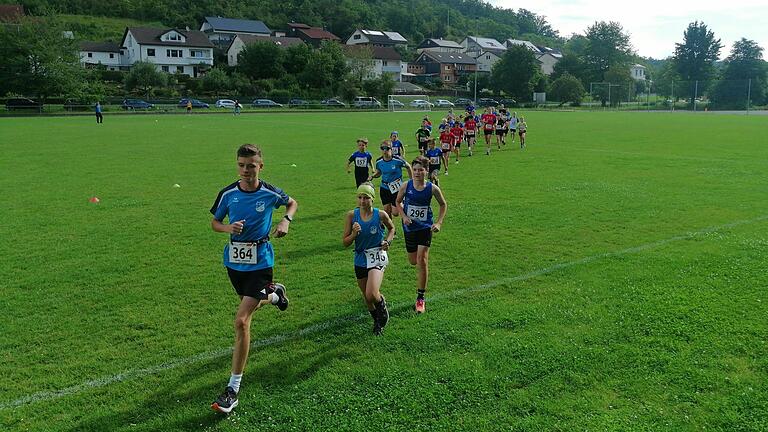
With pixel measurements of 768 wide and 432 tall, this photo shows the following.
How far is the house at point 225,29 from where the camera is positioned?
114m

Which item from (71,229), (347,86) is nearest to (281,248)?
(71,229)

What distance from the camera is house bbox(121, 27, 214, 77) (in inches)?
3568

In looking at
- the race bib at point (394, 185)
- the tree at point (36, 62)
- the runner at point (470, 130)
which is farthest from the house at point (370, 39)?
the race bib at point (394, 185)

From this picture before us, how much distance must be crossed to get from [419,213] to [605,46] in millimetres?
126231

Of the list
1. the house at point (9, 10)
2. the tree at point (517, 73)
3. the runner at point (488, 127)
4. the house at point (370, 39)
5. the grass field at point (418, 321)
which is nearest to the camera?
the grass field at point (418, 321)

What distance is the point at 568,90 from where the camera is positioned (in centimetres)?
8919

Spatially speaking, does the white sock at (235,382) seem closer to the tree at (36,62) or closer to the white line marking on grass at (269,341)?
the white line marking on grass at (269,341)

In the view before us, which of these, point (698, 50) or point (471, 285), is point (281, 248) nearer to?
point (471, 285)

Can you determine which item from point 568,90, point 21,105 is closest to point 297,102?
point 21,105

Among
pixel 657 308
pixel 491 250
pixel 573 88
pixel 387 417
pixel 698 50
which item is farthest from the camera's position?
pixel 698 50

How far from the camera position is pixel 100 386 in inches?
216

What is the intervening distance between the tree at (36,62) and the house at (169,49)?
3054 cm

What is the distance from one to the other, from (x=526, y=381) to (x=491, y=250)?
4.75 m

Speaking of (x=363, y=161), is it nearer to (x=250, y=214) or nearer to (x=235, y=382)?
(x=250, y=214)
